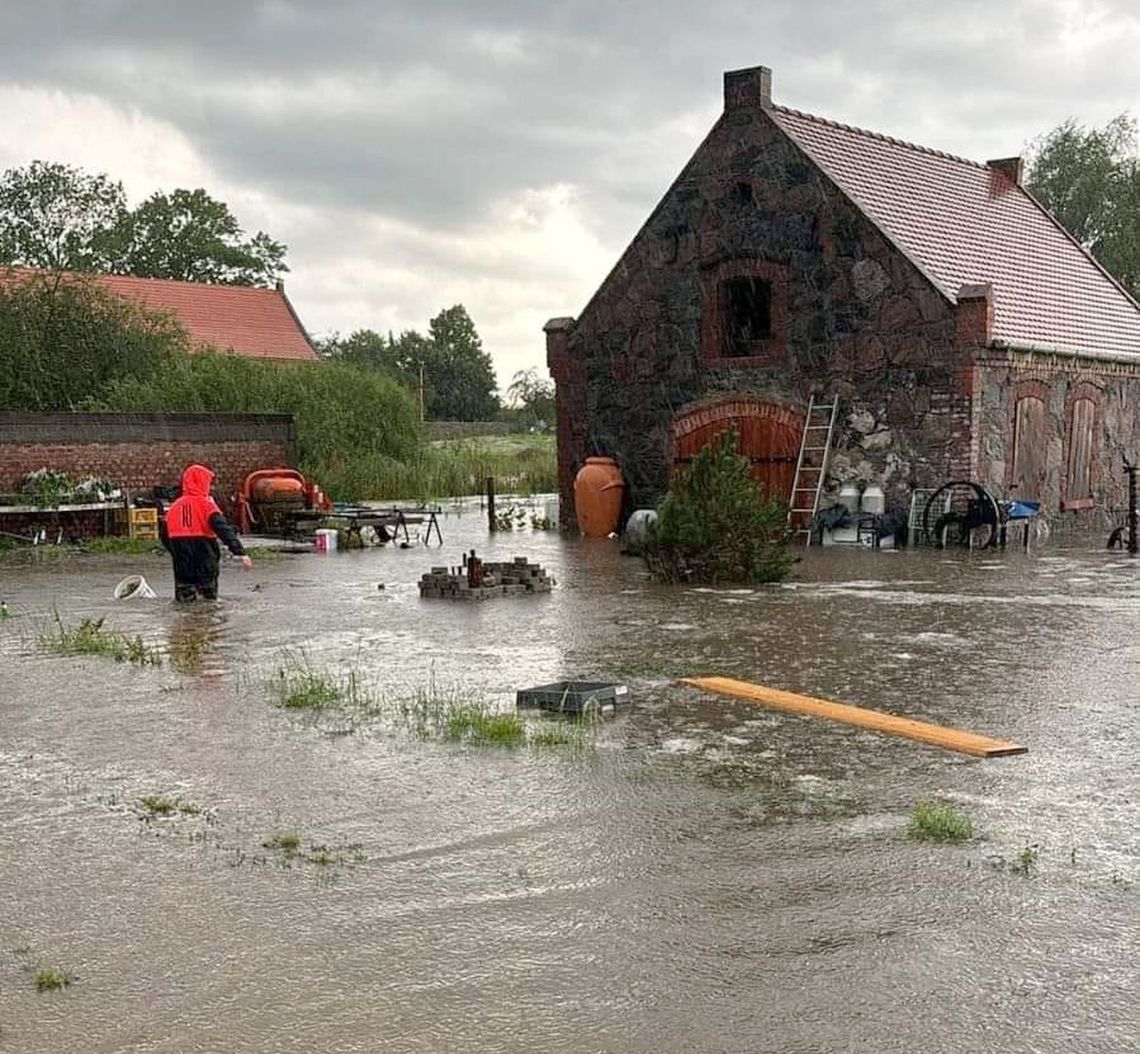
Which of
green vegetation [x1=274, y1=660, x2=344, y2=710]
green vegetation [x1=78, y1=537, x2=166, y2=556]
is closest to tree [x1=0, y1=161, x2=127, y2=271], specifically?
green vegetation [x1=78, y1=537, x2=166, y2=556]

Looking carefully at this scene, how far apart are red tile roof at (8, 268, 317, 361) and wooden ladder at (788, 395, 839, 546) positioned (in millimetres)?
29857

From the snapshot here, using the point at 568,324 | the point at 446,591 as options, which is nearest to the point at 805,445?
the point at 568,324

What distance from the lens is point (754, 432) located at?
22578 mm

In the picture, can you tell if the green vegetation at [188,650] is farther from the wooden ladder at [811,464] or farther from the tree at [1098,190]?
the tree at [1098,190]

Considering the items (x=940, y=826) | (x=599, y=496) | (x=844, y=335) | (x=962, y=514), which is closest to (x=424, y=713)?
(x=940, y=826)

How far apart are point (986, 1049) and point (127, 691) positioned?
7.03m

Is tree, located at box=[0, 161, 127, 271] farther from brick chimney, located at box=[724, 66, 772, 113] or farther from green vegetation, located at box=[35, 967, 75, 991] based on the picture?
green vegetation, located at box=[35, 967, 75, 991]

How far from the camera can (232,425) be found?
2578 centimetres

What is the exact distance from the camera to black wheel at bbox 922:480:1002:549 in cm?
1995

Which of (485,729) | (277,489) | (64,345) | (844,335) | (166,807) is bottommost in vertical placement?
(166,807)

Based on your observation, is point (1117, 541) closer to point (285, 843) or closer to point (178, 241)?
point (285, 843)

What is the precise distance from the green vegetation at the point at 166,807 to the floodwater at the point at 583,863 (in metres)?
0.06

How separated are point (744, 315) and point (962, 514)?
5459 millimetres

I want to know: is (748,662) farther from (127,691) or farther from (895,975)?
(895,975)
